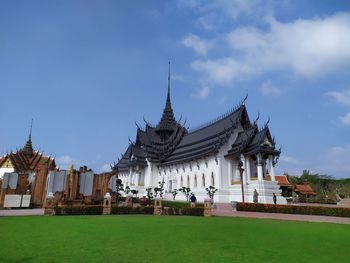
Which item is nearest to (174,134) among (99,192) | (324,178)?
(99,192)

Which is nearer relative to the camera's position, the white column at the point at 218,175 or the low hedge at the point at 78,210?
the low hedge at the point at 78,210

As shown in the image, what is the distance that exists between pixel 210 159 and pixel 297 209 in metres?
13.3

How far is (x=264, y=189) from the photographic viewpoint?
84.6ft

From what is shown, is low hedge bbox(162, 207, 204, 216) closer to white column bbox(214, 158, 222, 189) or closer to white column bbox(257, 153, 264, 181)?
white column bbox(257, 153, 264, 181)

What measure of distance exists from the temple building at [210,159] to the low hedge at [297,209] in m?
4.53

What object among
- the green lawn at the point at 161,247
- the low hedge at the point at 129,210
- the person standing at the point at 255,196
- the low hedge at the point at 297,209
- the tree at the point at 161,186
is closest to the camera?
the green lawn at the point at 161,247

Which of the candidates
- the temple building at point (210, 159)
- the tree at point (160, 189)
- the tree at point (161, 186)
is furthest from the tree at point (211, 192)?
the tree at point (161, 186)

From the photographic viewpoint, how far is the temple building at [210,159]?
2748 cm

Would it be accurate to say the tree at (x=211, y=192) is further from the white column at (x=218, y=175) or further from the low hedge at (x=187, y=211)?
Result: the low hedge at (x=187, y=211)

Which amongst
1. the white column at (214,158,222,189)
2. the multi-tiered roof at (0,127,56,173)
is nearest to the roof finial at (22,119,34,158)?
the multi-tiered roof at (0,127,56,173)

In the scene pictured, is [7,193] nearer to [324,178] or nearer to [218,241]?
[218,241]

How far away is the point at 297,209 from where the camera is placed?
66.7 feet

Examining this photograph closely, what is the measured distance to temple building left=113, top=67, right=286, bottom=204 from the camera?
2748 cm

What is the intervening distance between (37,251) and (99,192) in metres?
15.7
